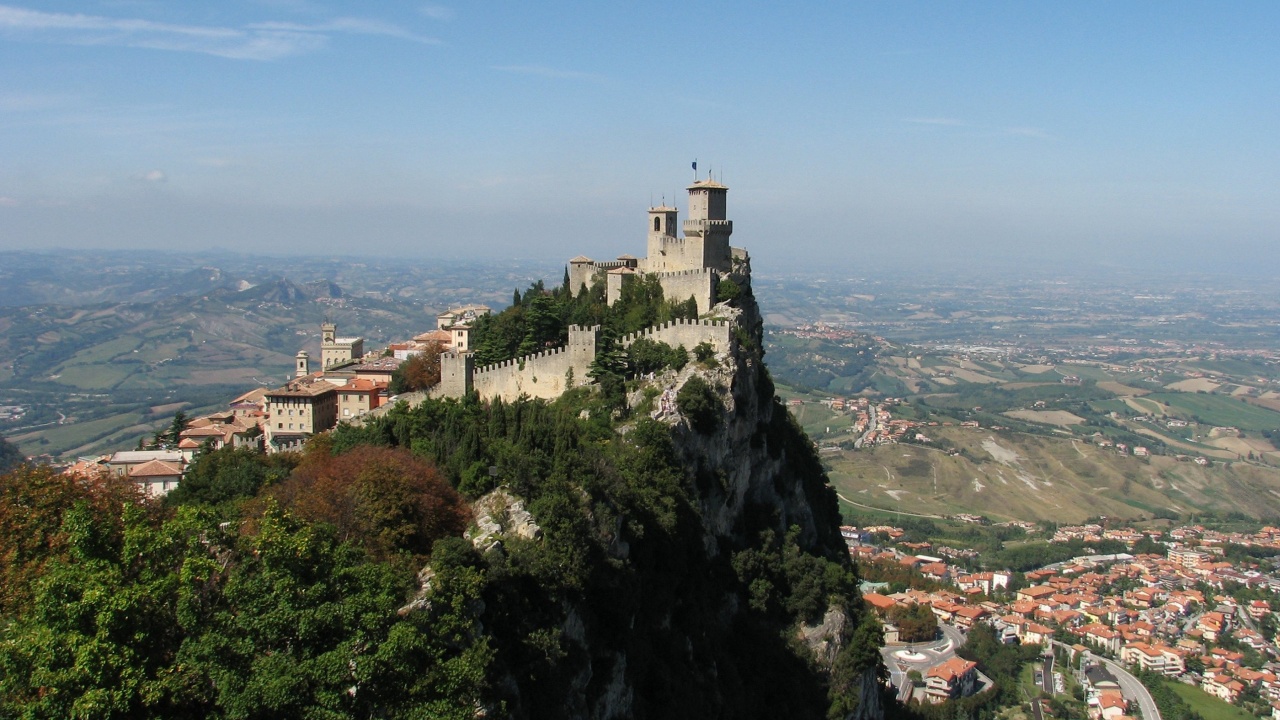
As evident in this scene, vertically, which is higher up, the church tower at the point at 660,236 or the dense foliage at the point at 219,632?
the church tower at the point at 660,236

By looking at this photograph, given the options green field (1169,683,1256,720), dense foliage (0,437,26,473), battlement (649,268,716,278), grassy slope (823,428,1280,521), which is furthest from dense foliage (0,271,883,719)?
grassy slope (823,428,1280,521)

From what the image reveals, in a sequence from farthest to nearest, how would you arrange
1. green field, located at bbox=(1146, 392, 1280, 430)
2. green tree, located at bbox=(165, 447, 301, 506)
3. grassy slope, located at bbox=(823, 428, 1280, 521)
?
1. green field, located at bbox=(1146, 392, 1280, 430)
2. grassy slope, located at bbox=(823, 428, 1280, 521)
3. green tree, located at bbox=(165, 447, 301, 506)

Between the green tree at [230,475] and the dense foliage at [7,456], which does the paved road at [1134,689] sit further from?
the dense foliage at [7,456]

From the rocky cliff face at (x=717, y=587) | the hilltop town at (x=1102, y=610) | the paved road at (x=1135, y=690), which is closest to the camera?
→ the rocky cliff face at (x=717, y=587)

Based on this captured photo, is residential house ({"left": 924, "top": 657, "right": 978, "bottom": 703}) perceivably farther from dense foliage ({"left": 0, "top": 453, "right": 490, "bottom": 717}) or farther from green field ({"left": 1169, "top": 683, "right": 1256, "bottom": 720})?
dense foliage ({"left": 0, "top": 453, "right": 490, "bottom": 717})

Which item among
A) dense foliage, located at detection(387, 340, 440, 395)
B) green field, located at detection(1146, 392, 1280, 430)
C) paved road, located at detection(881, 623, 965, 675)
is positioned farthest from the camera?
green field, located at detection(1146, 392, 1280, 430)

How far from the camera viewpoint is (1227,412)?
18925 centimetres

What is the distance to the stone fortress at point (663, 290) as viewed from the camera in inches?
1668

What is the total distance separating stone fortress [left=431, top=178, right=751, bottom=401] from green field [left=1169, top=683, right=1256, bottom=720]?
4926cm

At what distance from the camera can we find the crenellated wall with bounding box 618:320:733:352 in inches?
1672

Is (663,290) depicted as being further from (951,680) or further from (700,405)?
(951,680)

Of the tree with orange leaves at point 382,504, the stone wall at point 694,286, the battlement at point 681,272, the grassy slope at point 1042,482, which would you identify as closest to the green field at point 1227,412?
the grassy slope at point 1042,482

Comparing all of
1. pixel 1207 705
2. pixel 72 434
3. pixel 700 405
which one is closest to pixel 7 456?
pixel 72 434

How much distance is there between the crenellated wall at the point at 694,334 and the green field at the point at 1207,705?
52.0 metres
